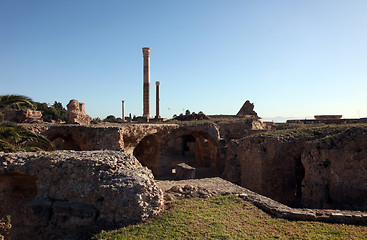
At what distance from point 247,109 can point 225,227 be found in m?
25.7

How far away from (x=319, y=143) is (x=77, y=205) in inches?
270

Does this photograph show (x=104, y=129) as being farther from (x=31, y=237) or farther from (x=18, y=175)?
(x=31, y=237)

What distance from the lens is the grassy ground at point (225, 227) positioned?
456 cm

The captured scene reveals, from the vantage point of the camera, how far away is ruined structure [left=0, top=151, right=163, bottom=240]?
497cm

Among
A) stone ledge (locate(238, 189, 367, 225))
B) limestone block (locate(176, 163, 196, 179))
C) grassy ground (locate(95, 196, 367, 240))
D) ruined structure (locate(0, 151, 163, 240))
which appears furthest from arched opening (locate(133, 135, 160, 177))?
stone ledge (locate(238, 189, 367, 225))

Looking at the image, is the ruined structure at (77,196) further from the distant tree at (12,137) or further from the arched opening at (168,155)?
the arched opening at (168,155)

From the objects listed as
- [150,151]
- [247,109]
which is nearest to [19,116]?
[150,151]

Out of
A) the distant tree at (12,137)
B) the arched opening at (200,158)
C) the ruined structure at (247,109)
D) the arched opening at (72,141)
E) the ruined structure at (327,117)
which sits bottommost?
the arched opening at (200,158)

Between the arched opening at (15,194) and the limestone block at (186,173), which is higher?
the arched opening at (15,194)

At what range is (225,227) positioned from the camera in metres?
4.86

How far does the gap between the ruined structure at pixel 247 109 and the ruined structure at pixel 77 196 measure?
25.1 metres

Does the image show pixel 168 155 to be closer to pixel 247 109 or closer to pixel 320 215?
pixel 320 215

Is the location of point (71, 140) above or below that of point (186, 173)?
above

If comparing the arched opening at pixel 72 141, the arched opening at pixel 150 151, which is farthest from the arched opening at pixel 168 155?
the arched opening at pixel 72 141
